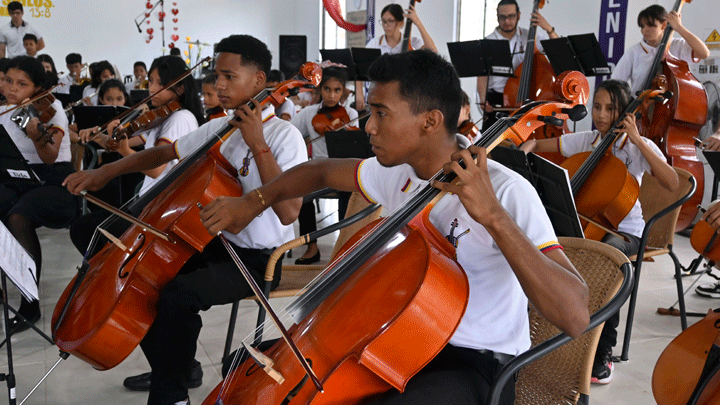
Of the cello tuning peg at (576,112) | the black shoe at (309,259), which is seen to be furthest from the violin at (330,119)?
the cello tuning peg at (576,112)

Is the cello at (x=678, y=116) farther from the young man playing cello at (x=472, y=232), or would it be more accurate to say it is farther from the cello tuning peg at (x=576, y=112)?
the young man playing cello at (x=472, y=232)

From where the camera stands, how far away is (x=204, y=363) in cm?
231

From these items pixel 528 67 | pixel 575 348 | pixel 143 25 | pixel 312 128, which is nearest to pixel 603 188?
pixel 575 348

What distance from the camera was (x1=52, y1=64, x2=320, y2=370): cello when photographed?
170cm

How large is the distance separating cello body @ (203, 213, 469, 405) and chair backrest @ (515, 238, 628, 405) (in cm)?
44

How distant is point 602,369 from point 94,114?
3212 millimetres

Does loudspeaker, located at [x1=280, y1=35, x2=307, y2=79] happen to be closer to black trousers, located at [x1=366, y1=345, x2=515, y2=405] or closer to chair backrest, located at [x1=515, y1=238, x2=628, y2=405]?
chair backrest, located at [x1=515, y1=238, x2=628, y2=405]

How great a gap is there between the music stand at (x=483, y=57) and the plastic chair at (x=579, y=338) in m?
2.78

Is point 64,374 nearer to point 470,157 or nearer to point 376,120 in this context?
point 376,120

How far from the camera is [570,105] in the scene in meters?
1.27

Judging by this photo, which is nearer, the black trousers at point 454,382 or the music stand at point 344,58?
the black trousers at point 454,382

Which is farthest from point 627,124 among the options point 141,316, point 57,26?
point 57,26

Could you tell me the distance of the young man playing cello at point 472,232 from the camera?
0.98 metres

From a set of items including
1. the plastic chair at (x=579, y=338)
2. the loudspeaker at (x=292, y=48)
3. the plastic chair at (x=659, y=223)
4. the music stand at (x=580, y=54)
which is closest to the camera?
the plastic chair at (x=579, y=338)
